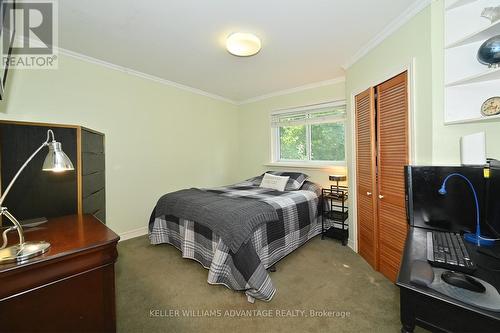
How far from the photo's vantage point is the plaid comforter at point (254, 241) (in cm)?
179

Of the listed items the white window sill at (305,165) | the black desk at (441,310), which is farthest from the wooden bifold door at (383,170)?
the black desk at (441,310)

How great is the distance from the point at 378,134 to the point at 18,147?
3.20m

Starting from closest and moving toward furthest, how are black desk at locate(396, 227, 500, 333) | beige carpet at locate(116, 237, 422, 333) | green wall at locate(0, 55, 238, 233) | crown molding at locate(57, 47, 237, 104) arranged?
black desk at locate(396, 227, 500, 333)
beige carpet at locate(116, 237, 422, 333)
green wall at locate(0, 55, 238, 233)
crown molding at locate(57, 47, 237, 104)

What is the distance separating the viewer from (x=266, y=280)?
1786 millimetres

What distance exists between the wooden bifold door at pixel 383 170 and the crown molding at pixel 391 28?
437 millimetres

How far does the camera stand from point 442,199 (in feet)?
4.42

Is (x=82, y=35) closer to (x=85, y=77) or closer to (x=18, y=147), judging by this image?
(x=85, y=77)

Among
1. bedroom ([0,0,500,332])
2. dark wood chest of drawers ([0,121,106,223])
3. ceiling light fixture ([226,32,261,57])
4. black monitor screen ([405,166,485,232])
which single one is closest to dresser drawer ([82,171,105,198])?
dark wood chest of drawers ([0,121,106,223])

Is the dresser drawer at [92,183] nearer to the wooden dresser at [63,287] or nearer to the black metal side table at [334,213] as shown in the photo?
the wooden dresser at [63,287]

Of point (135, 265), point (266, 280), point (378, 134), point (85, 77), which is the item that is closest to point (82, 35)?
point (85, 77)

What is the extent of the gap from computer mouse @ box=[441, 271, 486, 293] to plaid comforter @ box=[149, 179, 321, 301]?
127cm

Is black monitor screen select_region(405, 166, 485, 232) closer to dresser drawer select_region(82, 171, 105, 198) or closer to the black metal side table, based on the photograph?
the black metal side table

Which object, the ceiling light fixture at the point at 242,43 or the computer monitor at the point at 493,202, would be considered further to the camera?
the ceiling light fixture at the point at 242,43

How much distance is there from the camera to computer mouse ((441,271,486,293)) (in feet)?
2.40
